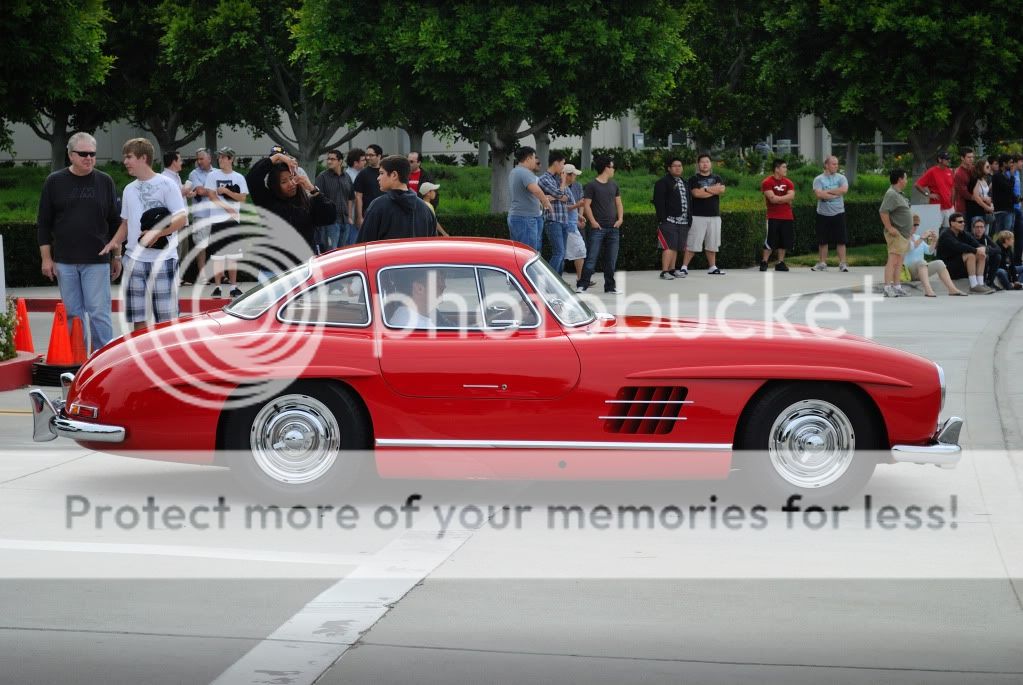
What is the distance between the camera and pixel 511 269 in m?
7.44

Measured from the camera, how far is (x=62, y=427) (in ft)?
24.1

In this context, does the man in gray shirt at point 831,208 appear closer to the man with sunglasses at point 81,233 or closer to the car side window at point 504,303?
the man with sunglasses at point 81,233

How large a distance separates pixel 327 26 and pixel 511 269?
22884 millimetres

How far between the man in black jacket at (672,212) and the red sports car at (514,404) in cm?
1276

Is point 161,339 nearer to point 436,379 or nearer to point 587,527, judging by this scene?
point 436,379

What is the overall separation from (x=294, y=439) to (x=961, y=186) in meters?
15.9

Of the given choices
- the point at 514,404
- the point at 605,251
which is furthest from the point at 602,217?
the point at 514,404

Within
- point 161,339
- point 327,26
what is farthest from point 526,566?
point 327,26

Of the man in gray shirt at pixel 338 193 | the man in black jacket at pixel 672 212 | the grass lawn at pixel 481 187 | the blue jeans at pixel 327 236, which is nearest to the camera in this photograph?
the blue jeans at pixel 327 236

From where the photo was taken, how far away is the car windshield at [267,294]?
7500 mm

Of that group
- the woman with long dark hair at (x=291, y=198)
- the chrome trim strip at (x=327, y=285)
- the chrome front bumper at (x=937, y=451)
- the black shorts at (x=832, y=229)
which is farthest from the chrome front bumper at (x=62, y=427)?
the black shorts at (x=832, y=229)

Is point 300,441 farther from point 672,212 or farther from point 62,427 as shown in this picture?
point 672,212

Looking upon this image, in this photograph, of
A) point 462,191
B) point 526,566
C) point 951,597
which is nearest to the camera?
point 951,597

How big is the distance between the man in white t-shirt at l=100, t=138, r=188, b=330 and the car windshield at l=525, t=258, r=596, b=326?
4.31 m
